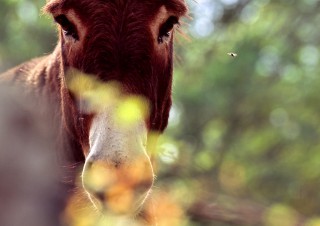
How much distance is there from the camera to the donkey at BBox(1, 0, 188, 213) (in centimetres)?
321

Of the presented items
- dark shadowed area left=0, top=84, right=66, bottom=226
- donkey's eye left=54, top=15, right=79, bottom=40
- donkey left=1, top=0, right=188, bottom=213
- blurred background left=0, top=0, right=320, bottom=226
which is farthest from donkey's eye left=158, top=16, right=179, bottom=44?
blurred background left=0, top=0, right=320, bottom=226

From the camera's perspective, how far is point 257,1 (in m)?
11.5

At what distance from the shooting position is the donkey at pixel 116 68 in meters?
3.21

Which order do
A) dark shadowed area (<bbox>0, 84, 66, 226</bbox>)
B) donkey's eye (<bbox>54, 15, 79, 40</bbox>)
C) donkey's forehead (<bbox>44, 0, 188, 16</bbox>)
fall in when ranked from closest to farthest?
donkey's forehead (<bbox>44, 0, 188, 16</bbox>) → donkey's eye (<bbox>54, 15, 79, 40</bbox>) → dark shadowed area (<bbox>0, 84, 66, 226</bbox>)

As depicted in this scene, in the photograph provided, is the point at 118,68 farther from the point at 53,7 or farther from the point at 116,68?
the point at 53,7

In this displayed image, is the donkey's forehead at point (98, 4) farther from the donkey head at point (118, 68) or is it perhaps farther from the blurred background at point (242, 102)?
the blurred background at point (242, 102)

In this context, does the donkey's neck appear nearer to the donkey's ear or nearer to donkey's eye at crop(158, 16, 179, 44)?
the donkey's ear

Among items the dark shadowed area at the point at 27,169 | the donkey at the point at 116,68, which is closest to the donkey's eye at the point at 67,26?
the donkey at the point at 116,68

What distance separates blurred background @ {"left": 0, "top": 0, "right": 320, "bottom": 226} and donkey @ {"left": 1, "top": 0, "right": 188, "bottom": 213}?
4.46 metres

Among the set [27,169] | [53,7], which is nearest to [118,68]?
[53,7]

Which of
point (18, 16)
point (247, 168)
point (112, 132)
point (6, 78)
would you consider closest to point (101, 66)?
point (112, 132)

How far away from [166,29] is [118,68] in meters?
0.45

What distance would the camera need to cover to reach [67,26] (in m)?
→ 3.85

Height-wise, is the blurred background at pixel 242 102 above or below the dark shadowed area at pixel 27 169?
below
